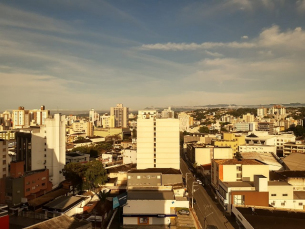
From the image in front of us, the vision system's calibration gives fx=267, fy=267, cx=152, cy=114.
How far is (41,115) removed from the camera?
8181cm

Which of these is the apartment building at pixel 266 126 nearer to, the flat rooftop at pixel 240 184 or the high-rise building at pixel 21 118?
the flat rooftop at pixel 240 184

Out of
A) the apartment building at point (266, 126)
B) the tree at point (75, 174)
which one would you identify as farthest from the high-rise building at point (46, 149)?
the apartment building at point (266, 126)

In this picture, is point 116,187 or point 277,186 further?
point 116,187

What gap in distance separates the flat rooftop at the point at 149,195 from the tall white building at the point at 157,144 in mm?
8273

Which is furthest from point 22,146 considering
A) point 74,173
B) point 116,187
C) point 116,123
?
point 116,123

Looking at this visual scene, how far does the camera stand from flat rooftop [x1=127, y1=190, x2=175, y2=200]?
19.8m

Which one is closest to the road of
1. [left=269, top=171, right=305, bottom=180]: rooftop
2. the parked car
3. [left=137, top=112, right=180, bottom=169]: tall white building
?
the parked car

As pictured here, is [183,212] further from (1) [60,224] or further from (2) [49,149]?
(2) [49,149]

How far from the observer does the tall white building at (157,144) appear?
3036cm

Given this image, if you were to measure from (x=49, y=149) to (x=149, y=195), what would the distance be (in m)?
13.9

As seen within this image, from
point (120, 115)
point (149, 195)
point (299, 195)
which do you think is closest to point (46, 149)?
point (149, 195)

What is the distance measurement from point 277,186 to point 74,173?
734 inches

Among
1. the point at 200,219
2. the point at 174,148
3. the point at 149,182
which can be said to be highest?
the point at 174,148

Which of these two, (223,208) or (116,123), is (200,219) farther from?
(116,123)
